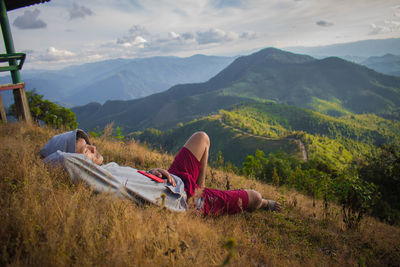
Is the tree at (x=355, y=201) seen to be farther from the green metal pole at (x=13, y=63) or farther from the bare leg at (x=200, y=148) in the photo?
the green metal pole at (x=13, y=63)

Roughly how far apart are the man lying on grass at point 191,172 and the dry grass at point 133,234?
17cm

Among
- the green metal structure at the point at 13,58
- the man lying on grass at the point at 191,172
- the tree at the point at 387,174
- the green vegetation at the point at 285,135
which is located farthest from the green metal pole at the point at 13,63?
the green vegetation at the point at 285,135

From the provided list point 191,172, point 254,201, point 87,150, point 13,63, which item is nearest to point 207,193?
point 191,172

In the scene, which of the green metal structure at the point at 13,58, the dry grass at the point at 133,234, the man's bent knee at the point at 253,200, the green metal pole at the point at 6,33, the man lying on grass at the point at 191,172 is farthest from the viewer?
the green metal pole at the point at 6,33

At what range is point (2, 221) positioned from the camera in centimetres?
152

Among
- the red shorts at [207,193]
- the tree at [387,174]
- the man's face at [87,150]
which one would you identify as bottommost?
the tree at [387,174]

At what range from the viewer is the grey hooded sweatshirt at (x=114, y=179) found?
7.14 feet

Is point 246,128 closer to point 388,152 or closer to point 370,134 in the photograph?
point 370,134

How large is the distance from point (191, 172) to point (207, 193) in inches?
15.4

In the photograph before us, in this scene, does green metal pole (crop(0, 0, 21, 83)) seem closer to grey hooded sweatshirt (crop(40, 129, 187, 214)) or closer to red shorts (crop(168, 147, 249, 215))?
grey hooded sweatshirt (crop(40, 129, 187, 214))

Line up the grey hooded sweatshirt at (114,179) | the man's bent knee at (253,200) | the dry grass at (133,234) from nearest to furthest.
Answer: the dry grass at (133,234) → the grey hooded sweatshirt at (114,179) → the man's bent knee at (253,200)

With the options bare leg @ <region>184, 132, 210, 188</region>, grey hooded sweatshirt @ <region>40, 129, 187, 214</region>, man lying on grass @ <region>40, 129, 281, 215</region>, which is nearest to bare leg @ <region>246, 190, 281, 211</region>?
man lying on grass @ <region>40, 129, 281, 215</region>

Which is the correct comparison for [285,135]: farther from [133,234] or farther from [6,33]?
[133,234]

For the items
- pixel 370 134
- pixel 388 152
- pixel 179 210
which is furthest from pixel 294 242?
pixel 370 134
